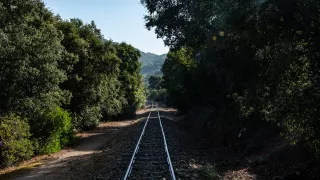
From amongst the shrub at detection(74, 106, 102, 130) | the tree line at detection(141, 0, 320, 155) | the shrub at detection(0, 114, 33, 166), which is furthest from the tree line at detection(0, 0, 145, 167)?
the tree line at detection(141, 0, 320, 155)

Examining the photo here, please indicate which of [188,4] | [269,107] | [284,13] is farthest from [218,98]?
[284,13]

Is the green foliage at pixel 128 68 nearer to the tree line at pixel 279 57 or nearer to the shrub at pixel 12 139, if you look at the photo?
the shrub at pixel 12 139

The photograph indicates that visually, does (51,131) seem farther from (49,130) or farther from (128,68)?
(128,68)

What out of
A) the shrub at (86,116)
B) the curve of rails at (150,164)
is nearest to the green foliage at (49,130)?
the curve of rails at (150,164)

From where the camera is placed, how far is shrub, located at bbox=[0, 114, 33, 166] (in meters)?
14.9

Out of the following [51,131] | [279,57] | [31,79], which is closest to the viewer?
[279,57]

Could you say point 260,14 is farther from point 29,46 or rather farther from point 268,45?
point 29,46

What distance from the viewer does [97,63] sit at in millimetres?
30016

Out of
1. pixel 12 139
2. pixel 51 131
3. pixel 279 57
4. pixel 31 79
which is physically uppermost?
pixel 31 79

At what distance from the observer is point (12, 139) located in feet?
50.1

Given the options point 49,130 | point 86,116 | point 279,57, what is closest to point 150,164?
point 279,57

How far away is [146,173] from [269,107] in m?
4.30

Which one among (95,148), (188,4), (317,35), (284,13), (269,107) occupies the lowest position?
(95,148)

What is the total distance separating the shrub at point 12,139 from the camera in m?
14.9
